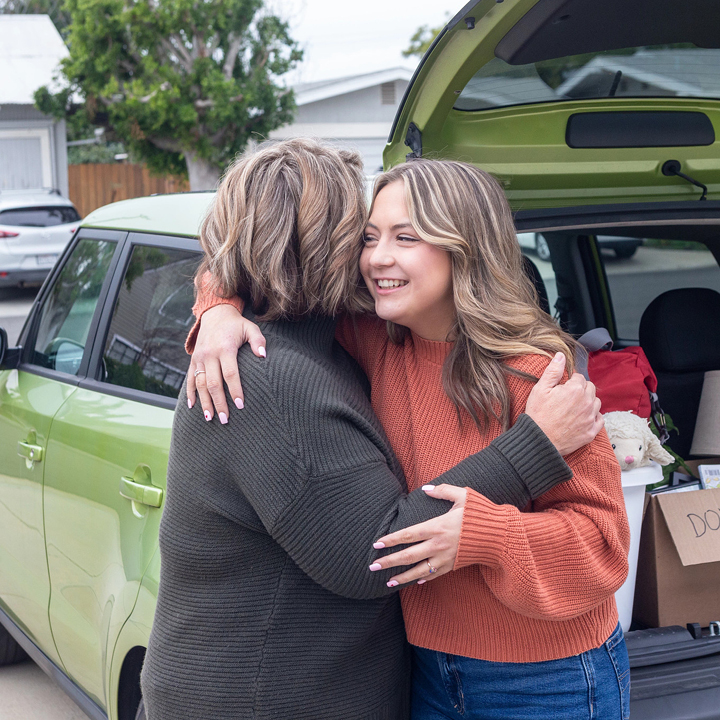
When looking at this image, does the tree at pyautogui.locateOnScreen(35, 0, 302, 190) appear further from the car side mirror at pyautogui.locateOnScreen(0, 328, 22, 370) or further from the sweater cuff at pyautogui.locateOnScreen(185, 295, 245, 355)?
the sweater cuff at pyautogui.locateOnScreen(185, 295, 245, 355)

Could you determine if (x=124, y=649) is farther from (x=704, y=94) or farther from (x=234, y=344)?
(x=704, y=94)

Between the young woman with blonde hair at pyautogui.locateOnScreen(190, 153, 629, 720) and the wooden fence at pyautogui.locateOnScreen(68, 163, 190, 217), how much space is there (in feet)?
61.3

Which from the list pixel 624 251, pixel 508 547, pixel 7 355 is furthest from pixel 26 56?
pixel 508 547

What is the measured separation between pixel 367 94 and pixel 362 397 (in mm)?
23617

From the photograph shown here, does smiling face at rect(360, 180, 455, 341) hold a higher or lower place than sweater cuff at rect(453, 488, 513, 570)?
higher

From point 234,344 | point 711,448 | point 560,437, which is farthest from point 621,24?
point 711,448

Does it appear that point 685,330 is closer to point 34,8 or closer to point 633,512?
point 633,512

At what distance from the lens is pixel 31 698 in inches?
135

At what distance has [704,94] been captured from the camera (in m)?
2.45

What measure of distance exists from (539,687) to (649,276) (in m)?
4.13

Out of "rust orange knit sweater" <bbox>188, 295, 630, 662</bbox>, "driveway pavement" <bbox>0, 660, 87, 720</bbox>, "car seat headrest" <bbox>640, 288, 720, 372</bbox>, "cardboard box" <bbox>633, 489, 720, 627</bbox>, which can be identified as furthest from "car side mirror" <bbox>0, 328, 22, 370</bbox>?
"car seat headrest" <bbox>640, 288, 720, 372</bbox>

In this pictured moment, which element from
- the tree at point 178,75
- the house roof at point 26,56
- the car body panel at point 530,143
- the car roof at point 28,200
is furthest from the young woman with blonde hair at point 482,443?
the house roof at point 26,56

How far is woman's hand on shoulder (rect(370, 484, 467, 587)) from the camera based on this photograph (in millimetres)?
1455

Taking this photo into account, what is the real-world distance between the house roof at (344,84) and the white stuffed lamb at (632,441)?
70.7ft
